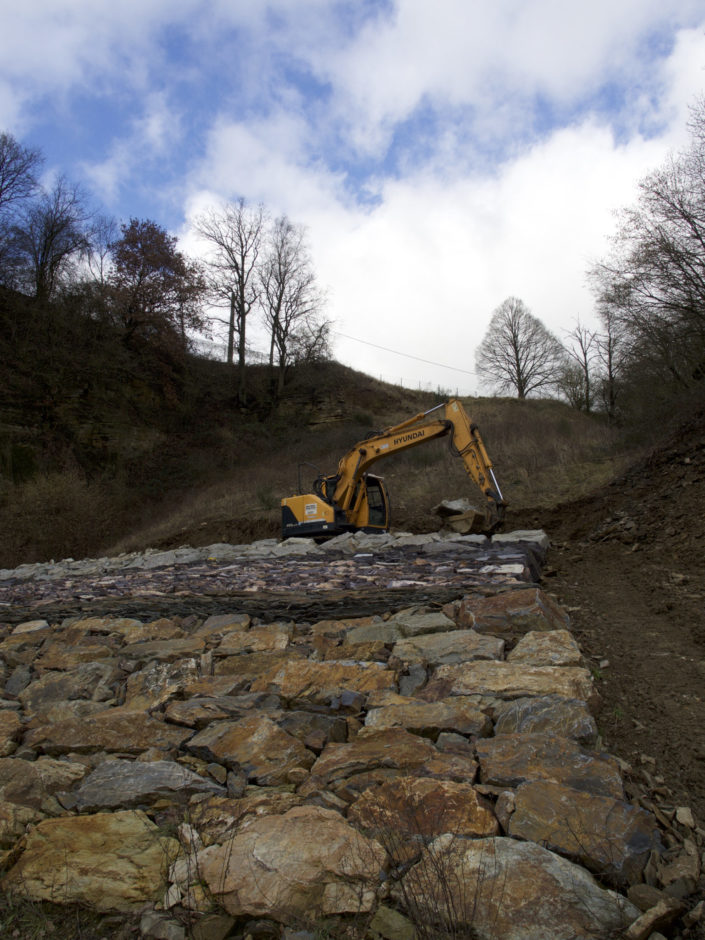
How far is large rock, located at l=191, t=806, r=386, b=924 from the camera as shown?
1932 mm

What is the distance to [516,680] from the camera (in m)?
3.41

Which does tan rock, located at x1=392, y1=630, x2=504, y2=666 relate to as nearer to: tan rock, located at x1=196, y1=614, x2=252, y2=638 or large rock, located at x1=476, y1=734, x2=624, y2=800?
large rock, located at x1=476, y1=734, x2=624, y2=800

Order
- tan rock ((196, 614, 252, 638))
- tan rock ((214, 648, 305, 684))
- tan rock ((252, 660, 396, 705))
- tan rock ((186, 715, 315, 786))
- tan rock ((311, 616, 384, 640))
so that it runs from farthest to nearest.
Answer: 1. tan rock ((196, 614, 252, 638))
2. tan rock ((311, 616, 384, 640))
3. tan rock ((214, 648, 305, 684))
4. tan rock ((252, 660, 396, 705))
5. tan rock ((186, 715, 315, 786))

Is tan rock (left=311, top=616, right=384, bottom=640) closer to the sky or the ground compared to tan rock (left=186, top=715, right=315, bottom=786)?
closer to the sky

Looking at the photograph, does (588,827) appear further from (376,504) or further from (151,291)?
(151,291)

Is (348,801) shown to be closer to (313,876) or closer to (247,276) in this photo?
(313,876)

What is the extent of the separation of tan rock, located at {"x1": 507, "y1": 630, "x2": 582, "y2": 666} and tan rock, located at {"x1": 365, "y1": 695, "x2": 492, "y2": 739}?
2.20 ft

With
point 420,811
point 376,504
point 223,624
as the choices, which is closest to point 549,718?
point 420,811

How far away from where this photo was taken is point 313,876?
200 cm

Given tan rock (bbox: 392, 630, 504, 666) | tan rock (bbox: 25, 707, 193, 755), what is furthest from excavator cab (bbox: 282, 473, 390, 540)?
tan rock (bbox: 25, 707, 193, 755)

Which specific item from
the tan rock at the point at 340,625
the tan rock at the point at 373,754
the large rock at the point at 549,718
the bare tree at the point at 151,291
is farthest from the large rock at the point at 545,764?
the bare tree at the point at 151,291

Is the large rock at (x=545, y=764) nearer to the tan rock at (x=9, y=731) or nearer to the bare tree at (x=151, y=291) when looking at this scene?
the tan rock at (x=9, y=731)

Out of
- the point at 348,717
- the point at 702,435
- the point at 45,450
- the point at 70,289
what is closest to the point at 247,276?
the point at 70,289

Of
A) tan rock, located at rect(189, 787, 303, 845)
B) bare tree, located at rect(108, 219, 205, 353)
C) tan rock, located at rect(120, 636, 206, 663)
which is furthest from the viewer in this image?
bare tree, located at rect(108, 219, 205, 353)
